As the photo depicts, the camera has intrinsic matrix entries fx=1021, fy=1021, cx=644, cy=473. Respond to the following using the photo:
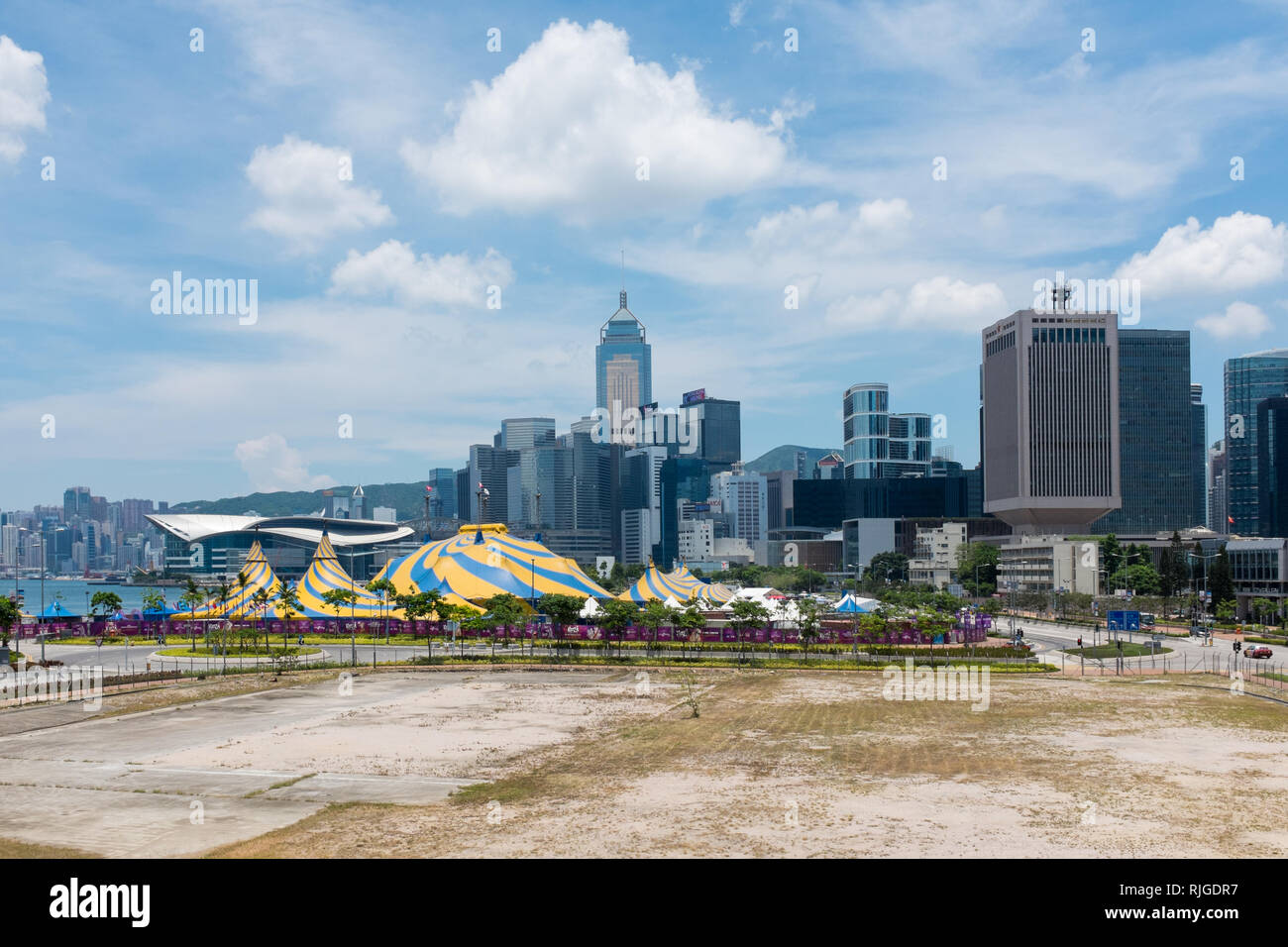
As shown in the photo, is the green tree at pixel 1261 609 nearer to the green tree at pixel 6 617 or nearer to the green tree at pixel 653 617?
the green tree at pixel 653 617

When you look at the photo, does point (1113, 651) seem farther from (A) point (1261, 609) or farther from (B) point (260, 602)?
(B) point (260, 602)

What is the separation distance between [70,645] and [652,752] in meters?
74.9

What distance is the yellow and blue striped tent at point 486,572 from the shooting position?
102 metres

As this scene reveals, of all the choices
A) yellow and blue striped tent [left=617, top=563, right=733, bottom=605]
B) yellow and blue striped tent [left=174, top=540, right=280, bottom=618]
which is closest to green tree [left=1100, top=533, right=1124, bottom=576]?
yellow and blue striped tent [left=617, top=563, right=733, bottom=605]

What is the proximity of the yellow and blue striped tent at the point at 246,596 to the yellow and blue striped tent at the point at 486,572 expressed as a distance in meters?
13.0

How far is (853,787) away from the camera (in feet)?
102

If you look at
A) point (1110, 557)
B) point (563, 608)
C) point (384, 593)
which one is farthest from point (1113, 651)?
point (1110, 557)

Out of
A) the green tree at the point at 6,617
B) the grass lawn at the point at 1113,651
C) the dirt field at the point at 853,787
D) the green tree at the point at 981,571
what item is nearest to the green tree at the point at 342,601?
the green tree at the point at 6,617

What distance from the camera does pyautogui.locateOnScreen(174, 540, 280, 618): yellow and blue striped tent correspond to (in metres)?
105

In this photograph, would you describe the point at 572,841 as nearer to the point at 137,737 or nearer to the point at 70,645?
the point at 137,737

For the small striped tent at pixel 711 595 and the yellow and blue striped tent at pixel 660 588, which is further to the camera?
the small striped tent at pixel 711 595

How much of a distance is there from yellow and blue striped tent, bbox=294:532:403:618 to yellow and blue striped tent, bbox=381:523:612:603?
9.41ft
